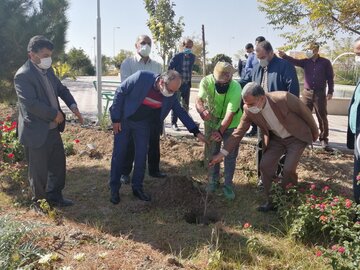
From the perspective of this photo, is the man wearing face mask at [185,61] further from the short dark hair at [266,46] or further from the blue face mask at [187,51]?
the short dark hair at [266,46]

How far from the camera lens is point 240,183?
5.23m

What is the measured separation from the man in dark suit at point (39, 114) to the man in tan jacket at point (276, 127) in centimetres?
172

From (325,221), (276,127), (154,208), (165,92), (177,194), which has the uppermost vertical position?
(165,92)

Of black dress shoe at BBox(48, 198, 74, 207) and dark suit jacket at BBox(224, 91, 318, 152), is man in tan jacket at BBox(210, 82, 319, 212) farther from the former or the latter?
black dress shoe at BBox(48, 198, 74, 207)

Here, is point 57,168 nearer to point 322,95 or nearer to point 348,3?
point 322,95

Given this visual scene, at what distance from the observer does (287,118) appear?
13.0ft

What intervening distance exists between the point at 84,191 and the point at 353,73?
68.7 feet

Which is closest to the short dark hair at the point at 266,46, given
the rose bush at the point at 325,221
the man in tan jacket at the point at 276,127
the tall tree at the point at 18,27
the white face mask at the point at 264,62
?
the white face mask at the point at 264,62

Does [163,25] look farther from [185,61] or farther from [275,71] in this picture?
[275,71]

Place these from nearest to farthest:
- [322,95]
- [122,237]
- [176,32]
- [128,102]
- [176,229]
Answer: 1. [122,237]
2. [176,229]
3. [128,102]
4. [322,95]
5. [176,32]

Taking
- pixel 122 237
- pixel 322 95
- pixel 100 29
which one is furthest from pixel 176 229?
pixel 100 29

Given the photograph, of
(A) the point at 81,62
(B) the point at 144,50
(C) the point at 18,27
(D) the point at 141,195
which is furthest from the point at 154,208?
(A) the point at 81,62

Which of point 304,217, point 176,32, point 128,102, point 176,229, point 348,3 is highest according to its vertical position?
point 348,3

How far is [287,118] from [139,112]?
1.57 metres
